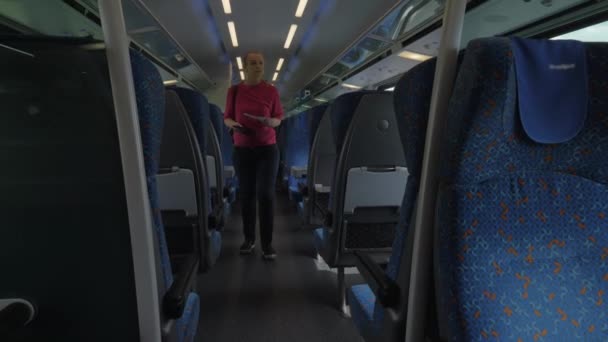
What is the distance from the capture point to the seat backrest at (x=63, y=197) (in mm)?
801

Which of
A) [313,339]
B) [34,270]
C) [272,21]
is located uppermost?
[272,21]

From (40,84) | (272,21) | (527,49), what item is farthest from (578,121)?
(272,21)

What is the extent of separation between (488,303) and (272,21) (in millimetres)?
7527

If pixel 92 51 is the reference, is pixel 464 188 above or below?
below

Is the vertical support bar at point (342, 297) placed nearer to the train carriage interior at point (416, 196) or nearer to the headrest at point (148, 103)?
the train carriage interior at point (416, 196)

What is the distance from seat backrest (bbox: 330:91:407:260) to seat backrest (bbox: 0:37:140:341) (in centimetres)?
144

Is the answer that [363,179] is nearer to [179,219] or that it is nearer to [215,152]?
[179,219]

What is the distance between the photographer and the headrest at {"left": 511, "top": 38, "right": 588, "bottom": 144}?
0.79 meters

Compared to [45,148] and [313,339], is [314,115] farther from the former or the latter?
[45,148]

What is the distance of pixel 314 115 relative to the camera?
3492mm

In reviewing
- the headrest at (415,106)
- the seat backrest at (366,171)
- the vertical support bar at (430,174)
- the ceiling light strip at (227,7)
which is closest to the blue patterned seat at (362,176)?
the seat backrest at (366,171)

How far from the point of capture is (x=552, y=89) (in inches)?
31.2

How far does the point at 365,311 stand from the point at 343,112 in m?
1.21

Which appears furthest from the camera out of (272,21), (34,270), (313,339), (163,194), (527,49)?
(272,21)
